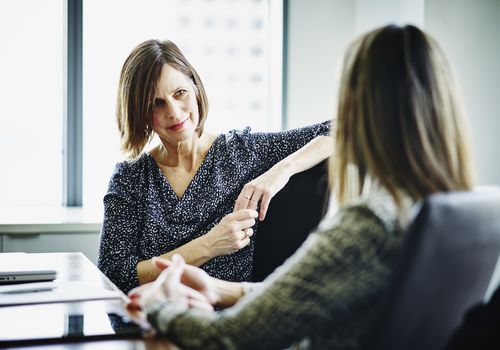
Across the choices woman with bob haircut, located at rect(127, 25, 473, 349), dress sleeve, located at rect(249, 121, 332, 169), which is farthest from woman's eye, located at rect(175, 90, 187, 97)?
woman with bob haircut, located at rect(127, 25, 473, 349)

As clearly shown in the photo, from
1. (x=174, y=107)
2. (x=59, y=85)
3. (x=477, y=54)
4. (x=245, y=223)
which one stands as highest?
(x=477, y=54)

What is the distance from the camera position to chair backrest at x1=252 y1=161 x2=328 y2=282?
5.91 feet

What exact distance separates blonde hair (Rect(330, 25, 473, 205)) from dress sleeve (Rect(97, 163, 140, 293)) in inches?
40.1

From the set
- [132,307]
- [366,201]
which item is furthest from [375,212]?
[132,307]

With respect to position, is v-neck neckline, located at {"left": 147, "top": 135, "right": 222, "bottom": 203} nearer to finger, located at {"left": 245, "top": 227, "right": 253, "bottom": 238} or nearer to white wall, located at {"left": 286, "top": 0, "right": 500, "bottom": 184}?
finger, located at {"left": 245, "top": 227, "right": 253, "bottom": 238}

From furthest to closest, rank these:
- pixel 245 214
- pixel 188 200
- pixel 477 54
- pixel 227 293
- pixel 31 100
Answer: pixel 31 100 < pixel 477 54 < pixel 188 200 < pixel 245 214 < pixel 227 293

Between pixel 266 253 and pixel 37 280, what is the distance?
690 millimetres

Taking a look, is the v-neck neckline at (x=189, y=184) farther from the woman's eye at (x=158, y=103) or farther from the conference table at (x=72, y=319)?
the conference table at (x=72, y=319)

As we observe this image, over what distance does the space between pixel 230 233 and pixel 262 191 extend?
154 mm

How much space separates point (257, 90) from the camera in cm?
341

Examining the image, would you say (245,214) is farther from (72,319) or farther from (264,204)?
(72,319)

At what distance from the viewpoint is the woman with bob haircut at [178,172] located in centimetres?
173

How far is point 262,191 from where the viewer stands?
170 cm

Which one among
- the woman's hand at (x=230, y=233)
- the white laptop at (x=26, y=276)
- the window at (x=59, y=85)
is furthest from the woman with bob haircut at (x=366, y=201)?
the window at (x=59, y=85)
